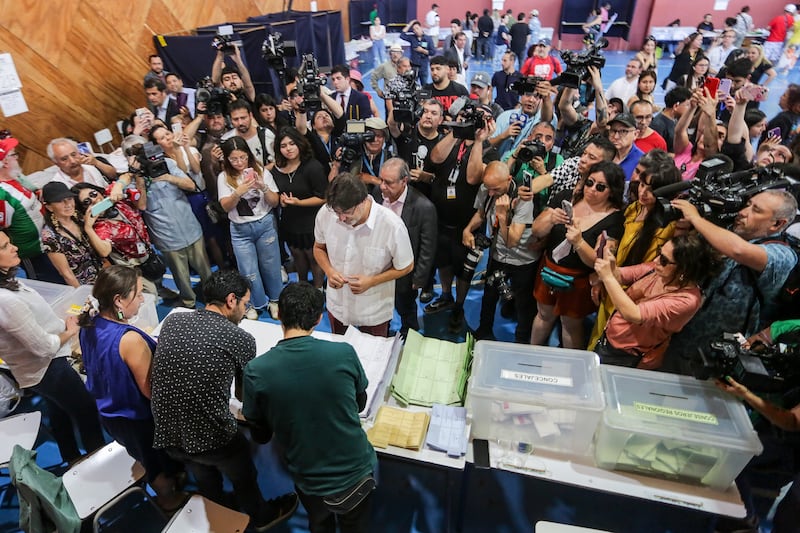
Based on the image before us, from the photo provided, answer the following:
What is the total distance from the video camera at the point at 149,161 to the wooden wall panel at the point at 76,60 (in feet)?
8.13

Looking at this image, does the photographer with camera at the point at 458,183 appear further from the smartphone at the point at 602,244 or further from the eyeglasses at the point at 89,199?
the eyeglasses at the point at 89,199

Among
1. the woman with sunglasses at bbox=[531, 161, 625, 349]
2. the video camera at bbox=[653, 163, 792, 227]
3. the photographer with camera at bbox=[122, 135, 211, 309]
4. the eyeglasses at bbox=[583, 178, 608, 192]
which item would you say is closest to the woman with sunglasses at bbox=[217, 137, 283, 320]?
the photographer with camera at bbox=[122, 135, 211, 309]

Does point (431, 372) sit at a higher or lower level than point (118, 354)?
lower

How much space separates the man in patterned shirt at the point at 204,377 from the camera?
1.82 metres

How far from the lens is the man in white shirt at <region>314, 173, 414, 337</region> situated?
8.18 feet

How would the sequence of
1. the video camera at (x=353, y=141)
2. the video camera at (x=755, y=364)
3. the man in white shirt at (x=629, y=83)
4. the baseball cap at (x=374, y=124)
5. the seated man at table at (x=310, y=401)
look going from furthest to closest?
the man in white shirt at (x=629, y=83)
the baseball cap at (x=374, y=124)
the video camera at (x=353, y=141)
the video camera at (x=755, y=364)
the seated man at table at (x=310, y=401)

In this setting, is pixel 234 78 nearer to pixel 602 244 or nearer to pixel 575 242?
pixel 575 242

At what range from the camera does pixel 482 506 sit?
260 centimetres

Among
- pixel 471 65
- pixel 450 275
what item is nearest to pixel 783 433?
pixel 450 275

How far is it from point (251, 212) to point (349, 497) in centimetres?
240

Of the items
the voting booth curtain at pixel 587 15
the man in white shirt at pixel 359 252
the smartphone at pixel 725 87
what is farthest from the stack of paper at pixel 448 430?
the voting booth curtain at pixel 587 15

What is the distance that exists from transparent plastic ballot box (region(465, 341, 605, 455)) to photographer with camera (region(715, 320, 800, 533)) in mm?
597

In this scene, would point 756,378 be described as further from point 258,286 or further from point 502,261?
point 258,286

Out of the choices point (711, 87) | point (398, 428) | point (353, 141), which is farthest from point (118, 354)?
point (711, 87)
